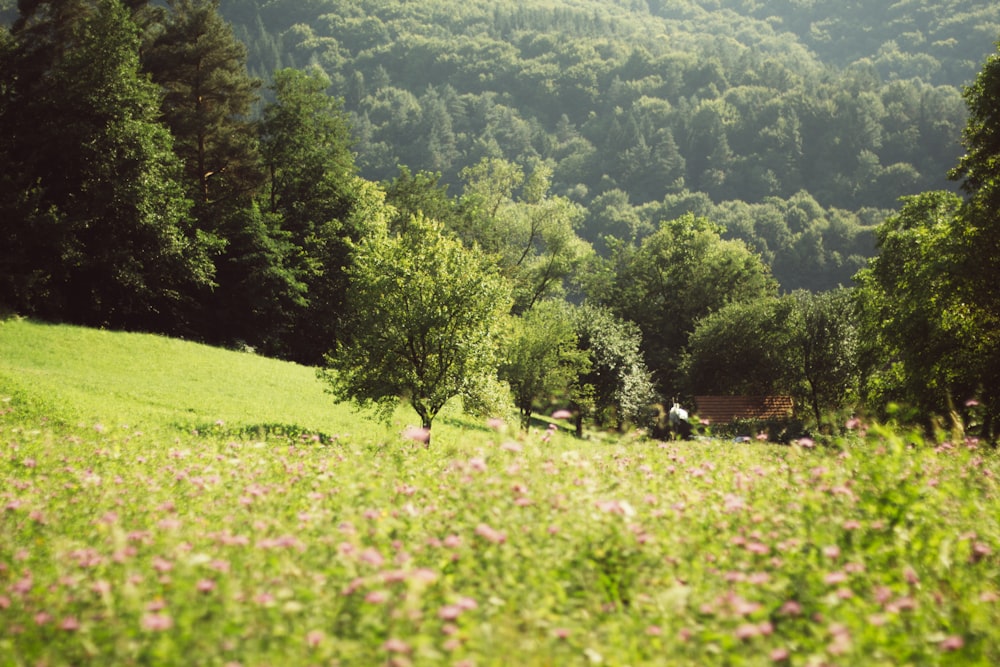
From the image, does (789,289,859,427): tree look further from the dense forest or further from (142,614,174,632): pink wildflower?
(142,614,174,632): pink wildflower

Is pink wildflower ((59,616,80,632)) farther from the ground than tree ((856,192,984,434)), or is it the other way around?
pink wildflower ((59,616,80,632))

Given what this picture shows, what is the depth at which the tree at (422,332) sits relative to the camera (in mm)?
20109

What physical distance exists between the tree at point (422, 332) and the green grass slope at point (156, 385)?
171 centimetres

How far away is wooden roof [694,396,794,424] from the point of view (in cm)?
4750

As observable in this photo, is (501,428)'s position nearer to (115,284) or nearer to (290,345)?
(115,284)

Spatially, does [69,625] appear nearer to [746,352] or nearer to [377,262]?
[377,262]

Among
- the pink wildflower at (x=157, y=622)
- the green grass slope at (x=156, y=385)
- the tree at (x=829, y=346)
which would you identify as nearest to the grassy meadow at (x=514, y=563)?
the pink wildflower at (x=157, y=622)

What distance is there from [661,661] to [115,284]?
37.4 m

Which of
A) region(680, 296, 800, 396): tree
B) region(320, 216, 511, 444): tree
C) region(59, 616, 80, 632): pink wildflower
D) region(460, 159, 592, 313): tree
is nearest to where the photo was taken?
region(59, 616, 80, 632): pink wildflower

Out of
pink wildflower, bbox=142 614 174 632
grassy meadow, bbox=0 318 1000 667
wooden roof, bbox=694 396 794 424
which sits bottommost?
wooden roof, bbox=694 396 794 424

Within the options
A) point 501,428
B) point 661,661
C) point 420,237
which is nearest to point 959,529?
point 661,661

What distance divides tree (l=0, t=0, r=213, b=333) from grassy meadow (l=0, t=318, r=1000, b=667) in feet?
95.9

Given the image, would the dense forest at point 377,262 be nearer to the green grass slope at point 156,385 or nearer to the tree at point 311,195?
the tree at point 311,195

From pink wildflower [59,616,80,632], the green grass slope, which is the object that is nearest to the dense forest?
the green grass slope
